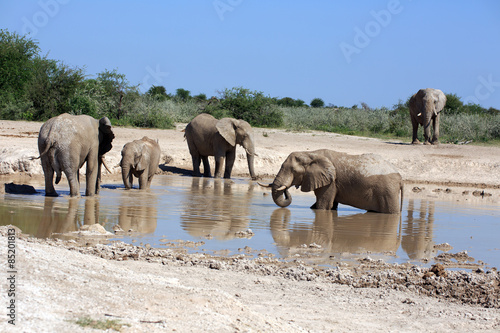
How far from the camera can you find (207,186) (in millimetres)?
16375

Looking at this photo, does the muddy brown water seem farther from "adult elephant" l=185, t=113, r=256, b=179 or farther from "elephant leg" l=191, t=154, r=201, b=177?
"elephant leg" l=191, t=154, r=201, b=177

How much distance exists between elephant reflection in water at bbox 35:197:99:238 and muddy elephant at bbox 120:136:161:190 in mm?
2609

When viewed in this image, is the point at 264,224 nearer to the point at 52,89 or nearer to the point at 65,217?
the point at 65,217

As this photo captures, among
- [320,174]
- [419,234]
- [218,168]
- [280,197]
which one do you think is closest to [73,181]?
[280,197]

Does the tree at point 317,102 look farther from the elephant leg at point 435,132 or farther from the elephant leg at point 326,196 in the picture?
the elephant leg at point 326,196

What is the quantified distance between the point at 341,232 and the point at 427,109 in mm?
16097

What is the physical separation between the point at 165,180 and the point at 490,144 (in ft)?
50.6

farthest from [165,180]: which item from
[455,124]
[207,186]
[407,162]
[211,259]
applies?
[455,124]

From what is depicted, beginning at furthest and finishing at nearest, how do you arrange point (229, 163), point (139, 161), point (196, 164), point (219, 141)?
point (196, 164), point (229, 163), point (219, 141), point (139, 161)

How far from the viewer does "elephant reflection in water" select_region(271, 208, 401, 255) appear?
27.1ft

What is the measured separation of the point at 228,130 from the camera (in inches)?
757

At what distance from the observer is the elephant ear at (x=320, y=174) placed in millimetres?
11734

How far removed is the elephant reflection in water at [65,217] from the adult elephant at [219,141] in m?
8.02

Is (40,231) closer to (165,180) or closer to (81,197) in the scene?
(81,197)
